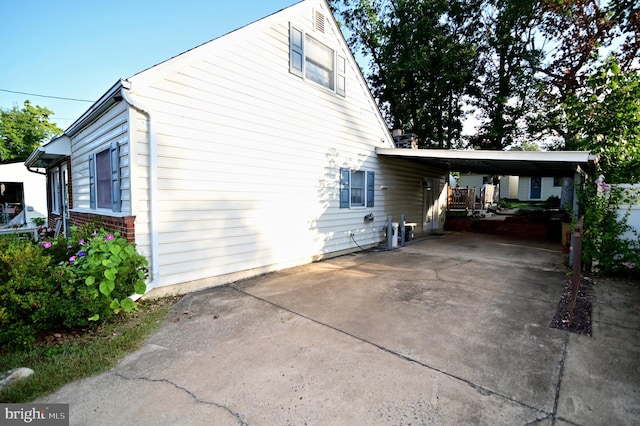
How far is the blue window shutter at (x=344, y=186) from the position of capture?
8.45m

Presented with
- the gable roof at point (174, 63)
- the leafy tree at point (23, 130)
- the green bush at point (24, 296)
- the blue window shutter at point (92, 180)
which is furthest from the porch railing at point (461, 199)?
the leafy tree at point (23, 130)

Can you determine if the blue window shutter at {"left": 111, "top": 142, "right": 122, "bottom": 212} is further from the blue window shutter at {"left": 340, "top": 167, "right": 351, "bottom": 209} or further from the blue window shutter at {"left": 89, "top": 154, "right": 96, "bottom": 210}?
the blue window shutter at {"left": 340, "top": 167, "right": 351, "bottom": 209}

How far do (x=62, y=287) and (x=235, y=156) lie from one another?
337 cm

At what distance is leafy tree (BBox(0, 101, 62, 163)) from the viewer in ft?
88.2

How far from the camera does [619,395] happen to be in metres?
2.48

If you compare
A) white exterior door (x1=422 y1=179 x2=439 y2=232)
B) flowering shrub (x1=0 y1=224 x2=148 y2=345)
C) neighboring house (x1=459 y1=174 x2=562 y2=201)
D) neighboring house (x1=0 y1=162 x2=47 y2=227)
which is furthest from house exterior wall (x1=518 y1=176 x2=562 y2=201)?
neighboring house (x1=0 y1=162 x2=47 y2=227)

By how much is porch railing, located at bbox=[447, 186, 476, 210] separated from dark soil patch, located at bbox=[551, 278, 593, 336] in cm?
1164

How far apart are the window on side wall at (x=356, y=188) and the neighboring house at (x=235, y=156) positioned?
51 mm

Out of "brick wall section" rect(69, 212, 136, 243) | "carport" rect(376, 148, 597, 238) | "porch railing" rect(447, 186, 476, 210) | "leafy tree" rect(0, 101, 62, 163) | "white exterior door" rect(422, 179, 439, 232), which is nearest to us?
"brick wall section" rect(69, 212, 136, 243)

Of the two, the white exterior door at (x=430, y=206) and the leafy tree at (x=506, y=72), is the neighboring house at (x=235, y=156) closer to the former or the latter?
the white exterior door at (x=430, y=206)

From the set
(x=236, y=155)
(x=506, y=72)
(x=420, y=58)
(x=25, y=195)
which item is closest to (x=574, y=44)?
(x=506, y=72)

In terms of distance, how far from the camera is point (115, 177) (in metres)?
5.00

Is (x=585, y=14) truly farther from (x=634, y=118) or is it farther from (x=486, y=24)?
(x=634, y=118)

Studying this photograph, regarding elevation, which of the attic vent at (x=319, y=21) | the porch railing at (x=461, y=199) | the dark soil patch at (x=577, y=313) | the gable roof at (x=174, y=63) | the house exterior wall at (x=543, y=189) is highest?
the attic vent at (x=319, y=21)
